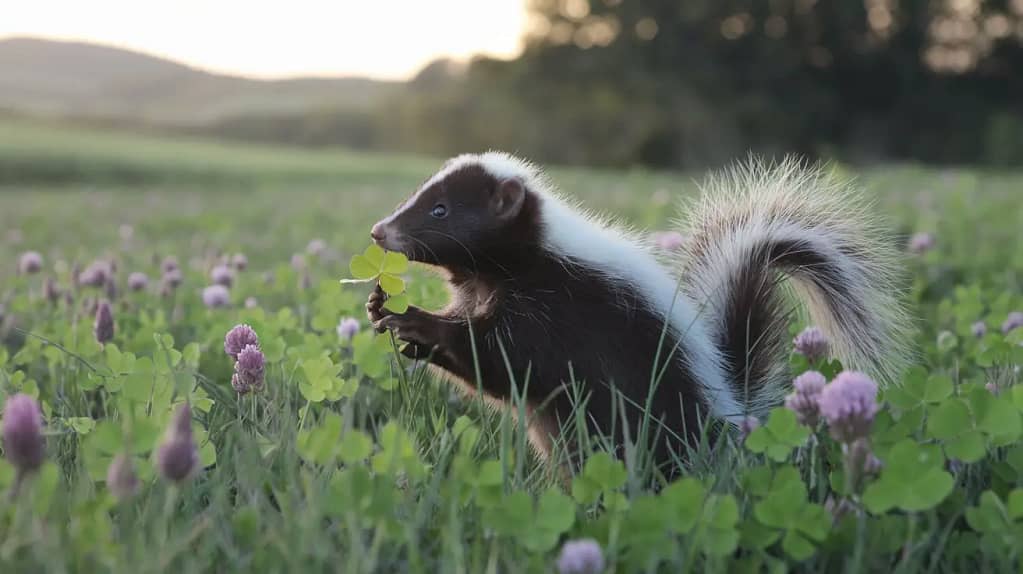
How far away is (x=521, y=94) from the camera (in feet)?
103

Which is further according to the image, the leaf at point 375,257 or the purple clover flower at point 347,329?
the purple clover flower at point 347,329

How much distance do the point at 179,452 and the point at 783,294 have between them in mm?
1674

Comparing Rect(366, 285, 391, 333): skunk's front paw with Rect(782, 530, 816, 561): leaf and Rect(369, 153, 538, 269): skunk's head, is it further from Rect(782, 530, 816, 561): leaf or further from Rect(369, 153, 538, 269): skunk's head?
Rect(782, 530, 816, 561): leaf

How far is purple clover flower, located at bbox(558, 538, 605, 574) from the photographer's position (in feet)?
4.48

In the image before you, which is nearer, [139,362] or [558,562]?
[558,562]

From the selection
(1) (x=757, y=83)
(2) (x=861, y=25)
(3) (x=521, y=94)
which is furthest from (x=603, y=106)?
(2) (x=861, y=25)

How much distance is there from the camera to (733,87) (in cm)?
3000

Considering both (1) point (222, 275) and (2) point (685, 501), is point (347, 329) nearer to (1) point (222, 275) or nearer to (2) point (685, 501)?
(1) point (222, 275)

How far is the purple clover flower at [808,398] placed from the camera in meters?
1.72

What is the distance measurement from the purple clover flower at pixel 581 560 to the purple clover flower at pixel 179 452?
556mm

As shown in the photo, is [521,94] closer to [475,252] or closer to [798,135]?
[798,135]

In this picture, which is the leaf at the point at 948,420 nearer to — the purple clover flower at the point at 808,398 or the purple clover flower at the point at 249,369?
the purple clover flower at the point at 808,398

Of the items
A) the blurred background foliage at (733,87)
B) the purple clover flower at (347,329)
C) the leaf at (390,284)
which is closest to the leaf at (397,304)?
the leaf at (390,284)

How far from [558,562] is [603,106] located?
101 feet
